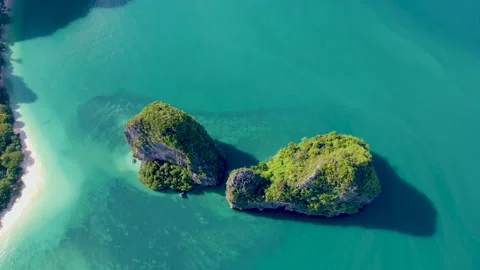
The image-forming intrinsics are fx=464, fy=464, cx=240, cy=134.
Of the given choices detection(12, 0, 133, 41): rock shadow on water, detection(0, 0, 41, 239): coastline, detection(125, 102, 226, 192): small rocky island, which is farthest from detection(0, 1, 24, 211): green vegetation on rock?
detection(12, 0, 133, 41): rock shadow on water

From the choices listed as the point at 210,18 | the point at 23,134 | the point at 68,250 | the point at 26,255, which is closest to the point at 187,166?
the point at 68,250

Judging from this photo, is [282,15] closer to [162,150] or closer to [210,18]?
[210,18]

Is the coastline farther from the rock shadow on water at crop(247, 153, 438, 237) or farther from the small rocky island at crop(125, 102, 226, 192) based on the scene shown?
the rock shadow on water at crop(247, 153, 438, 237)

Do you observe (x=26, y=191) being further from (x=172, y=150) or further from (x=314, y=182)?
(x=314, y=182)

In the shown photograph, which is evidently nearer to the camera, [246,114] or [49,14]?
[246,114]

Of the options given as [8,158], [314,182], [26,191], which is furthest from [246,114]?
[8,158]
